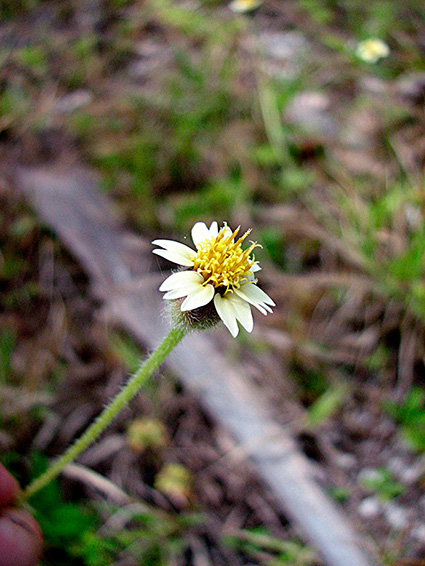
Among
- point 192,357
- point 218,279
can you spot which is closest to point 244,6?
point 192,357

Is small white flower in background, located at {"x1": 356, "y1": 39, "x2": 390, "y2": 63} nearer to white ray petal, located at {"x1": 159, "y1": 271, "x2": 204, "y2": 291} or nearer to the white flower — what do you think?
the white flower

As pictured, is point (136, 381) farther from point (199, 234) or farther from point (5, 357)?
point (5, 357)

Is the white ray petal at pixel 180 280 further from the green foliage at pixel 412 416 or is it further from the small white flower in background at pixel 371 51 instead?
the small white flower in background at pixel 371 51

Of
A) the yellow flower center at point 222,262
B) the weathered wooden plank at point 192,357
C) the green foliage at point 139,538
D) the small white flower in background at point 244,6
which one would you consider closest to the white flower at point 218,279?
the yellow flower center at point 222,262

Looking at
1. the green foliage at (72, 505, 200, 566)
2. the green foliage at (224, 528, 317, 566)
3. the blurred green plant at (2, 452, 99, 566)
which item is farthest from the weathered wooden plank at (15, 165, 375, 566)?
the blurred green plant at (2, 452, 99, 566)

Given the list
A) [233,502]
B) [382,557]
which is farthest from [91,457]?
[382,557]

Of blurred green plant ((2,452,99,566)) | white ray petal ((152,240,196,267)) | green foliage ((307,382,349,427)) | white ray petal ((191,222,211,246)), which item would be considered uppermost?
green foliage ((307,382,349,427))

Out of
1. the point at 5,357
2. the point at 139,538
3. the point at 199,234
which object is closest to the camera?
the point at 199,234
